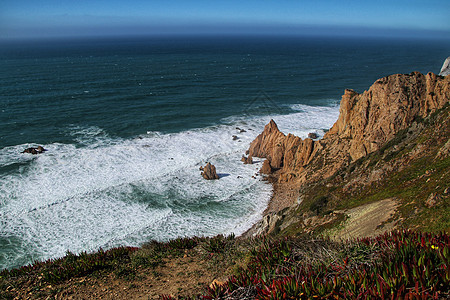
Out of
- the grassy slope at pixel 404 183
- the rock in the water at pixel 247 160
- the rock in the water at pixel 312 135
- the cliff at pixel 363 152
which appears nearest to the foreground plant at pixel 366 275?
the grassy slope at pixel 404 183

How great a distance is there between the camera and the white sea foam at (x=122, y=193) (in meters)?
22.9

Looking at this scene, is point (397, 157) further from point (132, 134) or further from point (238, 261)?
point (132, 134)

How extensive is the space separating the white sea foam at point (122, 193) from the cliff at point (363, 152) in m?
3.86

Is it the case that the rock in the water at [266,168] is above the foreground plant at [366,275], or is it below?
below

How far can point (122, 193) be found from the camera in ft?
93.4

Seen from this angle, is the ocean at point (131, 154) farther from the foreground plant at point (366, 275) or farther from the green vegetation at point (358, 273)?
the foreground plant at point (366, 275)

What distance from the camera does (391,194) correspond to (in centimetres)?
1464

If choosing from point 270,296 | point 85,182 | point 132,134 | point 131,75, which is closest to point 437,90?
point 270,296

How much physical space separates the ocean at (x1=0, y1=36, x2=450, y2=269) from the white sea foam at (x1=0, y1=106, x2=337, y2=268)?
102 mm

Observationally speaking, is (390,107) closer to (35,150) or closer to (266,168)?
(266,168)

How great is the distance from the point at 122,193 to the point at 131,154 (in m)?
8.94

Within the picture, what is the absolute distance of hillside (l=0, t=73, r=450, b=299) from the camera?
245 inches

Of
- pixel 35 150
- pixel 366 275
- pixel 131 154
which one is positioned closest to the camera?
pixel 366 275

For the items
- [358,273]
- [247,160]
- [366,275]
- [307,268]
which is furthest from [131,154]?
[366,275]
